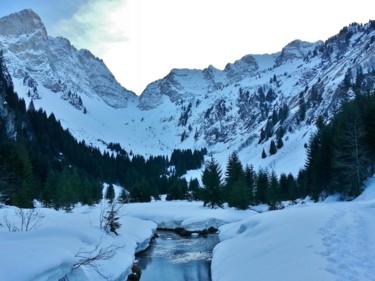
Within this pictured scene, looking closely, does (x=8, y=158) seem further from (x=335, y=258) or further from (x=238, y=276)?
(x=335, y=258)

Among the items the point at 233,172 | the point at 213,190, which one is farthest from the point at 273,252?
the point at 233,172

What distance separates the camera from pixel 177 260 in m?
30.2

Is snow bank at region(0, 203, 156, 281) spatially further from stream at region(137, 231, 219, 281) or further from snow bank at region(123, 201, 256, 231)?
snow bank at region(123, 201, 256, 231)

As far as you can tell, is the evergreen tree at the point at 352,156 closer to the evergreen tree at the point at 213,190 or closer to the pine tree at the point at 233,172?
the evergreen tree at the point at 213,190

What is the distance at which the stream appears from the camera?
966 inches

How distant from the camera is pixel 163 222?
60.8 m

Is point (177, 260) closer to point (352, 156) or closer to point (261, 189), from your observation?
point (352, 156)

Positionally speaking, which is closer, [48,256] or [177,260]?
[48,256]

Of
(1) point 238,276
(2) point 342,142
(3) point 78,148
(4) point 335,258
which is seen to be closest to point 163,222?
(2) point 342,142

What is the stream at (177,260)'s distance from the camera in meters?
24.5

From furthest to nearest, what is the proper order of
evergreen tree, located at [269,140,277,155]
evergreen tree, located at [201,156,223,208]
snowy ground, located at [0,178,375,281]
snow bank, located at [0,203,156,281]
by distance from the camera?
evergreen tree, located at [269,140,277,155]
evergreen tree, located at [201,156,223,208]
snowy ground, located at [0,178,375,281]
snow bank, located at [0,203,156,281]

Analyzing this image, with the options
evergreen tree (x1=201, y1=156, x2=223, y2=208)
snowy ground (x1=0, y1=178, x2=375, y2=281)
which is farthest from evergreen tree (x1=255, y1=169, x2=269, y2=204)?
snowy ground (x1=0, y1=178, x2=375, y2=281)

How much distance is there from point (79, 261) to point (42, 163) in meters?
85.8

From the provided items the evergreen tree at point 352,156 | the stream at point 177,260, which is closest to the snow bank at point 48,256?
the stream at point 177,260
